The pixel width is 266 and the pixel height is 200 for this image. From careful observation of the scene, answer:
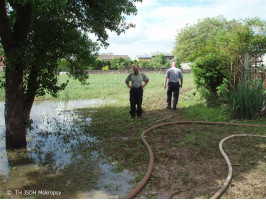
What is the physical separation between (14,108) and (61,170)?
231cm

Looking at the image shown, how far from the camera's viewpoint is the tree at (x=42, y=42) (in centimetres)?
581

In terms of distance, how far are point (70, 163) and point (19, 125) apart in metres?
1.97

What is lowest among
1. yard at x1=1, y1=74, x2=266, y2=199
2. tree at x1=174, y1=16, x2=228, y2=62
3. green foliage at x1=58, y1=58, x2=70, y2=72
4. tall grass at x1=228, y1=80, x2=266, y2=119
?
yard at x1=1, y1=74, x2=266, y2=199

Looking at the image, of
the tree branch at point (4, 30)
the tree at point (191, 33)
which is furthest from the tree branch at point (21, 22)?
the tree at point (191, 33)

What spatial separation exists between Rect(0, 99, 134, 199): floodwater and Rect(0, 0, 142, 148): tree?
80 cm

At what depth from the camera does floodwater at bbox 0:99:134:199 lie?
13.2 ft

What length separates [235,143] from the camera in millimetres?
6055

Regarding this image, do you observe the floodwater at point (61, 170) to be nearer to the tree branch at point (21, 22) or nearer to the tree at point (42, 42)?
the tree at point (42, 42)

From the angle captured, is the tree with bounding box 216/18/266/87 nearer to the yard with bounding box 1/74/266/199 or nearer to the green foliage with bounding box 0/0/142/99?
the yard with bounding box 1/74/266/199

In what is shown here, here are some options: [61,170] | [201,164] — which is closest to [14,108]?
[61,170]

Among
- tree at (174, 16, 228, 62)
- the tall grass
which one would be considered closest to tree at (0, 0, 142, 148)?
the tall grass

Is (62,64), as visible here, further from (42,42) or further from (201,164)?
(201,164)

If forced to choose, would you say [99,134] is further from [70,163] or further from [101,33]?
[101,33]

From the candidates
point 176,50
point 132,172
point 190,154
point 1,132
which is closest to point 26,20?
point 1,132
